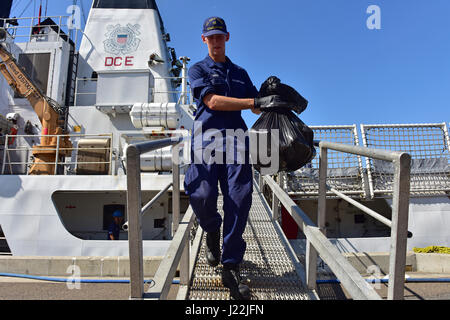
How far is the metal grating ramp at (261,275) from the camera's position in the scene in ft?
6.48

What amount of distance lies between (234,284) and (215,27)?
1759mm

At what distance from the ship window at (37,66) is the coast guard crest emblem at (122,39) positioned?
195 cm

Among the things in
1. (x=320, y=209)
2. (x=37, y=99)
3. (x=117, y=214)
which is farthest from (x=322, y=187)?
(x=37, y=99)

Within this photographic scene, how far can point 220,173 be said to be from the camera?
6.66 feet

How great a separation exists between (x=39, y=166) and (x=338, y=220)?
7960mm

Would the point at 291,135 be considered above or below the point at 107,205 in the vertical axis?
above

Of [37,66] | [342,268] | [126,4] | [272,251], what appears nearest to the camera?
[342,268]

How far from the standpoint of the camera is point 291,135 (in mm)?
1880

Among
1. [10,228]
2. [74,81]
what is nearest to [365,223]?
[10,228]

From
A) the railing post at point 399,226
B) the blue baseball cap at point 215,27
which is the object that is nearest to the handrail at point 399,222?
the railing post at point 399,226

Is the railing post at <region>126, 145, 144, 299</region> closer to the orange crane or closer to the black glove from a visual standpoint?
the black glove

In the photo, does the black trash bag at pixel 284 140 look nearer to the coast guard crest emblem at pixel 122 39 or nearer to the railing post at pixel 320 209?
the railing post at pixel 320 209

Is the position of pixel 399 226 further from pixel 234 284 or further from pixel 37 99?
pixel 37 99
